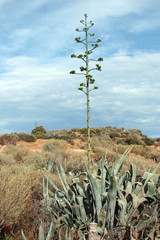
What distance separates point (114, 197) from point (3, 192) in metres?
1.90

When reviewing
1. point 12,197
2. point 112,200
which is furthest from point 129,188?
point 12,197

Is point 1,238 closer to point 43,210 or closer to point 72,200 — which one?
point 43,210

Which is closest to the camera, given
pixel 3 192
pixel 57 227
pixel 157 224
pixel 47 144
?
pixel 157 224

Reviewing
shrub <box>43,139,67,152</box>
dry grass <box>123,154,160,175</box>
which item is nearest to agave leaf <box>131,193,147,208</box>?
dry grass <box>123,154,160,175</box>

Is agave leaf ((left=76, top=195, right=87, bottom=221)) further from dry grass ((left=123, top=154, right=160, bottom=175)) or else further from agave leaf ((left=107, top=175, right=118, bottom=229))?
dry grass ((left=123, top=154, right=160, bottom=175))

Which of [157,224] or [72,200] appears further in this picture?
[72,200]

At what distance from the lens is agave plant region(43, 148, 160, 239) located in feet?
11.6

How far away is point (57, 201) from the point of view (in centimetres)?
423

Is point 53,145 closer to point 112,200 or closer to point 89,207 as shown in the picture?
point 89,207

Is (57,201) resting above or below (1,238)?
above

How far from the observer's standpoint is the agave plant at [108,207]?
354 centimetres

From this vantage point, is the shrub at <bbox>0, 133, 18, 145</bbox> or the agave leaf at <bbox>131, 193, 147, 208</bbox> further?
the shrub at <bbox>0, 133, 18, 145</bbox>

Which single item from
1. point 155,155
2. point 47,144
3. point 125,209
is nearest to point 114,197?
point 125,209

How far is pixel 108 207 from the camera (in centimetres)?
366
